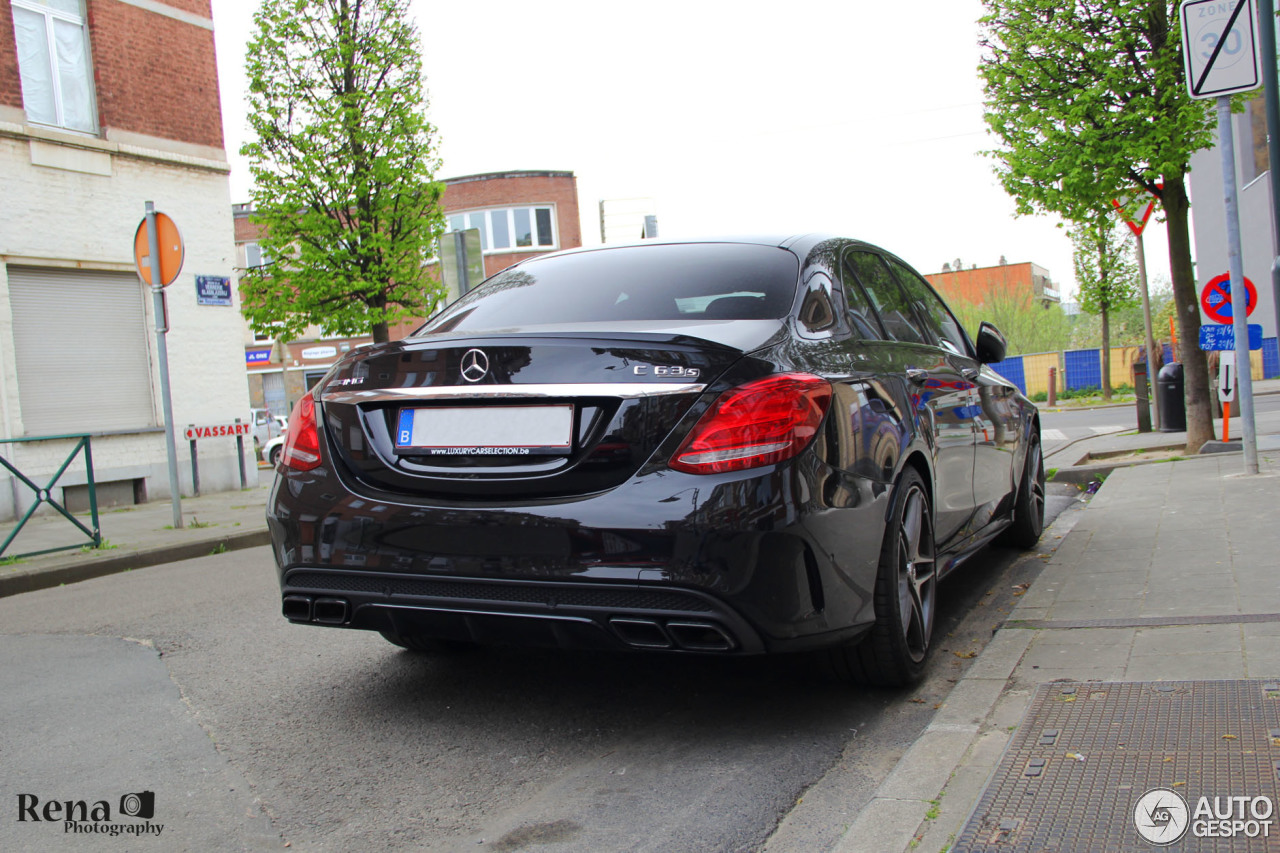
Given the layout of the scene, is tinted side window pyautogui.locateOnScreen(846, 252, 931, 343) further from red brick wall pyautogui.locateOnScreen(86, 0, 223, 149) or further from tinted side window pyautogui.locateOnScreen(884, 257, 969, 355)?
red brick wall pyautogui.locateOnScreen(86, 0, 223, 149)

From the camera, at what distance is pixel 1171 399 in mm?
15344

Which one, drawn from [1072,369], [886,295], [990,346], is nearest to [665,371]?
[886,295]

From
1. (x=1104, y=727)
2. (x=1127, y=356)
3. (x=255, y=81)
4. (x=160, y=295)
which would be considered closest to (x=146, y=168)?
(x=255, y=81)

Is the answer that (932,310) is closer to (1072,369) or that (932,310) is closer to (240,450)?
(240,450)

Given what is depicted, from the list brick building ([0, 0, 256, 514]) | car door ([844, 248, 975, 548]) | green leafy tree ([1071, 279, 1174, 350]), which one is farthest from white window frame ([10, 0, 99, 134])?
green leafy tree ([1071, 279, 1174, 350])

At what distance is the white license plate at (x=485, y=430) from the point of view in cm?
310

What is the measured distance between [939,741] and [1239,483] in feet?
19.8

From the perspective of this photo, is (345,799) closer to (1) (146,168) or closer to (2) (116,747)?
(2) (116,747)

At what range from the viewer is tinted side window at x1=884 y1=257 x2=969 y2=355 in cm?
500

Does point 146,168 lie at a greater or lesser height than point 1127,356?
greater

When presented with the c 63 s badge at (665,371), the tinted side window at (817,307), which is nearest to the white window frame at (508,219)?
the tinted side window at (817,307)

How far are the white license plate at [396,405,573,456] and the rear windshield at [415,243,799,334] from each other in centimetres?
54

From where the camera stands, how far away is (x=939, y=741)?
303 cm

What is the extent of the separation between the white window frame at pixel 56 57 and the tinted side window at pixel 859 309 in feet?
39.1
